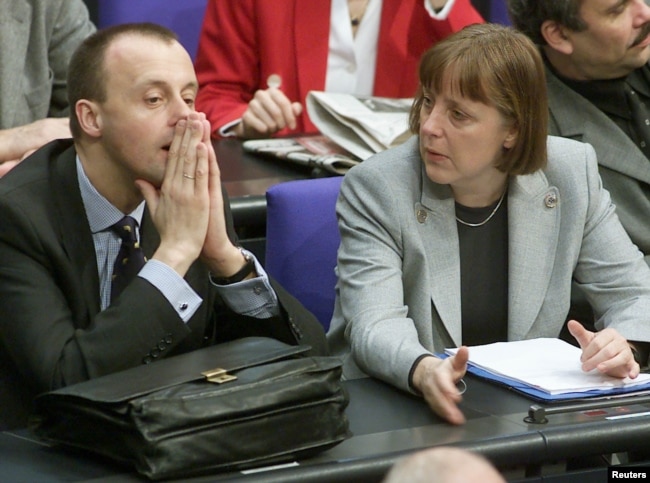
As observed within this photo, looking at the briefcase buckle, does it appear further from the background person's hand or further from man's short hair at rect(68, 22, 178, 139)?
the background person's hand

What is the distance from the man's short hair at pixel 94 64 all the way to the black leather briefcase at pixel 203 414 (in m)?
0.61

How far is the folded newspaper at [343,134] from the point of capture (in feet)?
9.34

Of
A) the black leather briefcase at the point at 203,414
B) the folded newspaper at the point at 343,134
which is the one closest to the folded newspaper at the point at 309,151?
the folded newspaper at the point at 343,134

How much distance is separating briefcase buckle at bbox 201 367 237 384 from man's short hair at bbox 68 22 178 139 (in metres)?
0.66

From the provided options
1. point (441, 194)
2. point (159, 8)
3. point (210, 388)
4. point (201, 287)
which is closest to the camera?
point (210, 388)

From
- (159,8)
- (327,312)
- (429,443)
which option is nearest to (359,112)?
(327,312)

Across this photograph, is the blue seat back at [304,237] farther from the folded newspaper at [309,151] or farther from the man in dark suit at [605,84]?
the man in dark suit at [605,84]

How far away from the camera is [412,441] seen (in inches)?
A: 68.2

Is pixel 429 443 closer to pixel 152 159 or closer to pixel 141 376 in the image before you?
pixel 141 376

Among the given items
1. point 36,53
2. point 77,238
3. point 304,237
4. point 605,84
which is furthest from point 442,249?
point 36,53

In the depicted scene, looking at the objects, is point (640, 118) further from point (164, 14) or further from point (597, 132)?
point (164, 14)

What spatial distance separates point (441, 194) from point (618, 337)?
1.51 ft

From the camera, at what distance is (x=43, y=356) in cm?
188

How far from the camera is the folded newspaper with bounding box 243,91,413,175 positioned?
9.34 feet
